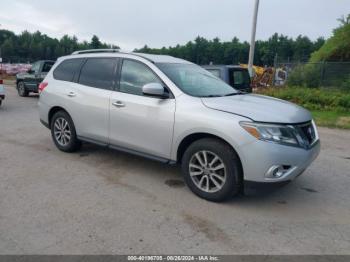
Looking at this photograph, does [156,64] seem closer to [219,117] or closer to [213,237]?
[219,117]

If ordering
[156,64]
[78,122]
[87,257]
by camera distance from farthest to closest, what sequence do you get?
[78,122] → [156,64] → [87,257]

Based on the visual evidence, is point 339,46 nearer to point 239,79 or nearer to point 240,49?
point 239,79

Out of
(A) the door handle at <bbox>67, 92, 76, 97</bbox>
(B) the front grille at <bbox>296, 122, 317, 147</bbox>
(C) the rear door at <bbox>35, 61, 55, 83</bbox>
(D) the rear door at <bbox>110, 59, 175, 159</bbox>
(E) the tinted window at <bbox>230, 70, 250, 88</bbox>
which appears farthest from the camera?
(C) the rear door at <bbox>35, 61, 55, 83</bbox>

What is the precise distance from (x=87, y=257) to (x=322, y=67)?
1521 cm

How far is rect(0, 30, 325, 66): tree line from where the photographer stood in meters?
91.3

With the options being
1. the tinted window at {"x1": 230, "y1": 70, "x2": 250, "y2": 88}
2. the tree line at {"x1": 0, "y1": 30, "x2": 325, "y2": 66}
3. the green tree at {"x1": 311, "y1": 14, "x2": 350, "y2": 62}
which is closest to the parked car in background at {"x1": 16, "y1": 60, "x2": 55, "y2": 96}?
the tinted window at {"x1": 230, "y1": 70, "x2": 250, "y2": 88}

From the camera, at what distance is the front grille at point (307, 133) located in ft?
12.5

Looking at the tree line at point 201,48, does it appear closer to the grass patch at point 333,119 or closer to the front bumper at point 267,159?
the grass patch at point 333,119

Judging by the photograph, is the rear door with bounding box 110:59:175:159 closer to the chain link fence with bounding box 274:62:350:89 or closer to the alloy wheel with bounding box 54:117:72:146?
the alloy wheel with bounding box 54:117:72:146

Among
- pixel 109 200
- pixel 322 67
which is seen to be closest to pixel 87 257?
pixel 109 200

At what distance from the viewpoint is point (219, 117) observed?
12.4 ft

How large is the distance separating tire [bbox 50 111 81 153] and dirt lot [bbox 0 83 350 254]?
0.33m

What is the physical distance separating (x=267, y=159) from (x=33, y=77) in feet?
47.1

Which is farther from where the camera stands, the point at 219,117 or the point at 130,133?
the point at 130,133
